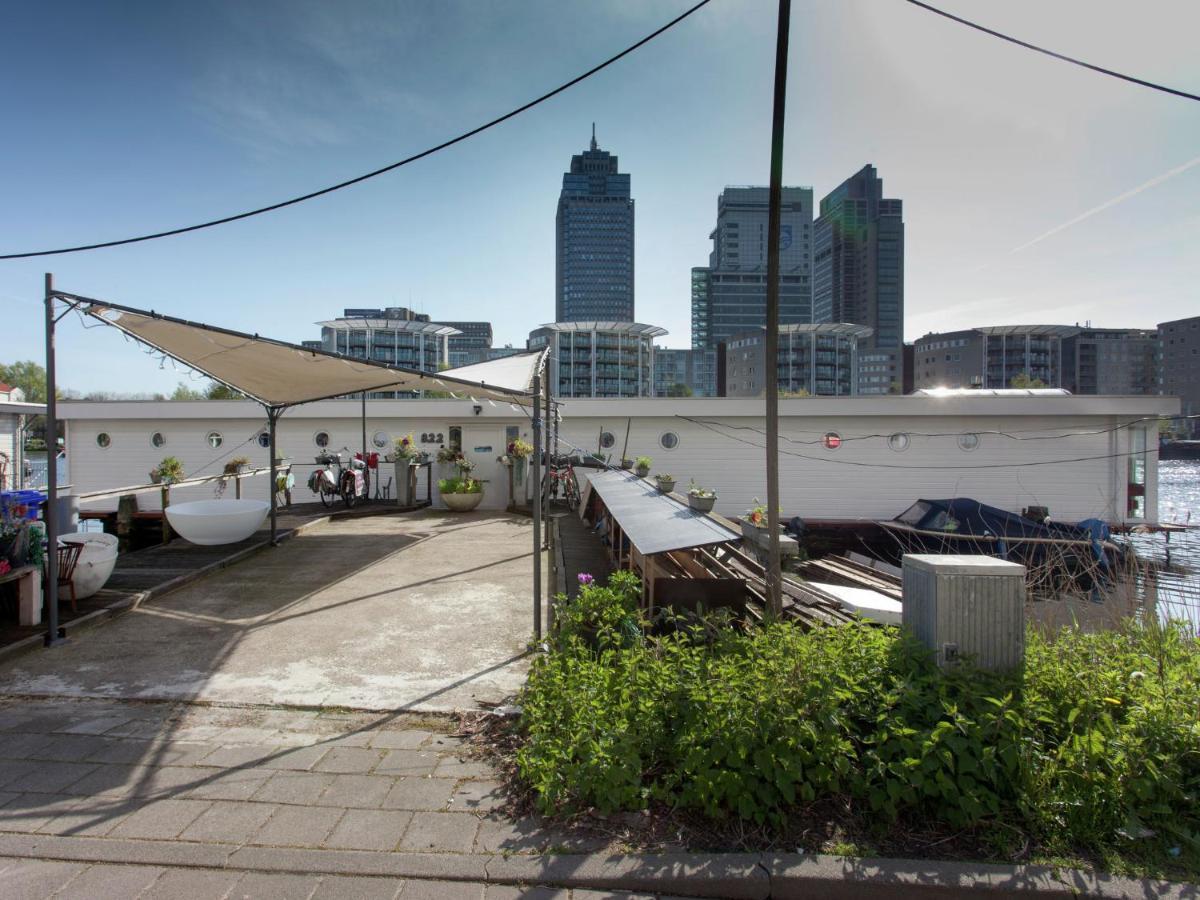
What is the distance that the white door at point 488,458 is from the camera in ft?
42.1

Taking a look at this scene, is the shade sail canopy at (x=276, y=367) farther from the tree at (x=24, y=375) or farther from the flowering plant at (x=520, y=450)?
the tree at (x=24, y=375)

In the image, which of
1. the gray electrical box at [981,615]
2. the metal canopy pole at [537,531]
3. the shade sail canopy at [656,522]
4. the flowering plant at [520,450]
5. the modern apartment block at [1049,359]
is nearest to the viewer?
the gray electrical box at [981,615]

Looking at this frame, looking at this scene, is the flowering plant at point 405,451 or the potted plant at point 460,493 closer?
the potted plant at point 460,493

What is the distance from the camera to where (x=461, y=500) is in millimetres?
11305

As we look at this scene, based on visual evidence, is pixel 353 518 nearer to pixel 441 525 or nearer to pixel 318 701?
pixel 441 525

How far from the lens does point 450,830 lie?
227 cm

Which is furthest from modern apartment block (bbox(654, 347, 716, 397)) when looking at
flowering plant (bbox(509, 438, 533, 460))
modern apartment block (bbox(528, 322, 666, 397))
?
flowering plant (bbox(509, 438, 533, 460))

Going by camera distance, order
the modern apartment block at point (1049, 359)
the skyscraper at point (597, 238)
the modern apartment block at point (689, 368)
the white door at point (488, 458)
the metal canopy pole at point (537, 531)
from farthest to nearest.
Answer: the skyscraper at point (597, 238) < the modern apartment block at point (689, 368) < the modern apartment block at point (1049, 359) < the white door at point (488, 458) < the metal canopy pole at point (537, 531)

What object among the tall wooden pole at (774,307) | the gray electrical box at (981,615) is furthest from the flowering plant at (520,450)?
the gray electrical box at (981,615)

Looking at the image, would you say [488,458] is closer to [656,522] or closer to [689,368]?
[656,522]

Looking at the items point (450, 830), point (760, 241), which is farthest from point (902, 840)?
point (760, 241)

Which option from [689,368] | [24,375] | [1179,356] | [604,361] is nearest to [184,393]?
[24,375]

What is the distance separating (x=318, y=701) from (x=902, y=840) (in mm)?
2842

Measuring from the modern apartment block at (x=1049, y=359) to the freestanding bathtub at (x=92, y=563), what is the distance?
98.1 meters
